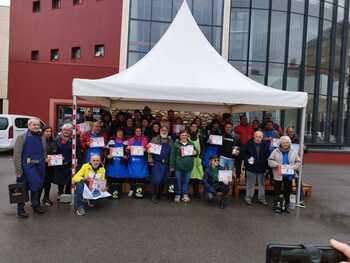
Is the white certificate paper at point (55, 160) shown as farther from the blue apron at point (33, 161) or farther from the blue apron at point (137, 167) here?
the blue apron at point (137, 167)

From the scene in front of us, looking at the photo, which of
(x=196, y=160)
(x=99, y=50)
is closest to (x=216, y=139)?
(x=196, y=160)

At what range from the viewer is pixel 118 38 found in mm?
22141

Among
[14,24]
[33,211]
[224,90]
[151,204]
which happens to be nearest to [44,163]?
[33,211]

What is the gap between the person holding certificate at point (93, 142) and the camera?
812cm

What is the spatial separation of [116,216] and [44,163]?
1.61m

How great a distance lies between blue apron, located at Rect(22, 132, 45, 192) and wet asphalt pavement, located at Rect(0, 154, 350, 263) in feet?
2.01

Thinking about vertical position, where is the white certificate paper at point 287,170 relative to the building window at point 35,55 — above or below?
below

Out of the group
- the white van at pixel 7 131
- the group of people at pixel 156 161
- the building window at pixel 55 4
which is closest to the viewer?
the group of people at pixel 156 161

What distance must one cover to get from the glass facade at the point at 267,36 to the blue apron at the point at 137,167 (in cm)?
1142

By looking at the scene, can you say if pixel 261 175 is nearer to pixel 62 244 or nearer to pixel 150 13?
pixel 62 244

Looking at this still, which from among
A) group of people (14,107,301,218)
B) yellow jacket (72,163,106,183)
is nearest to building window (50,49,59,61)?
group of people (14,107,301,218)

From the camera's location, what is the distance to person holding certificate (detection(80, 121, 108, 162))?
26.6ft

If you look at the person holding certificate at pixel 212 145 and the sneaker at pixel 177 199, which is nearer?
the sneaker at pixel 177 199

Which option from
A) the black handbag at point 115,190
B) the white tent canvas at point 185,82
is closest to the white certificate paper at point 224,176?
the white tent canvas at point 185,82
